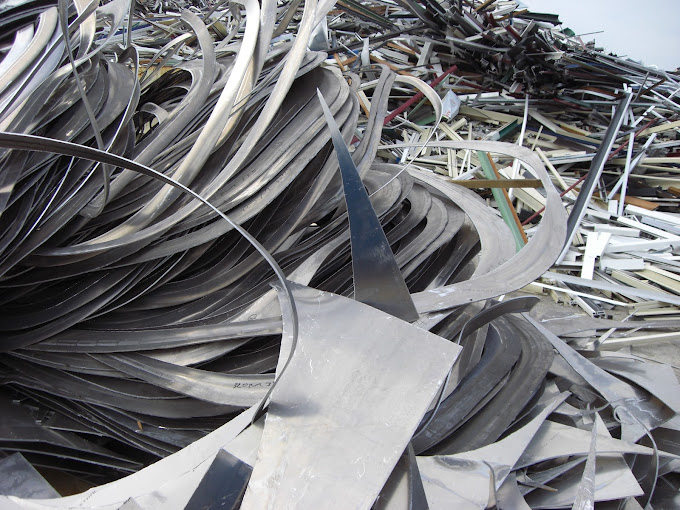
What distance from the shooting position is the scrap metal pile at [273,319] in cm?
85

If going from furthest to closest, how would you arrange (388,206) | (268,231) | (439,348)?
(388,206) < (268,231) < (439,348)

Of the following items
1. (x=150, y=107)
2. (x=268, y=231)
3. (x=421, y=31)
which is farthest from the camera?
(x=421, y=31)

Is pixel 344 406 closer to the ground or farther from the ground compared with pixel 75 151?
closer to the ground

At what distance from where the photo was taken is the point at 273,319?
122 centimetres

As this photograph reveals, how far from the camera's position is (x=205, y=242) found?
132 centimetres

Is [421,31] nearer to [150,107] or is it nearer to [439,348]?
[150,107]

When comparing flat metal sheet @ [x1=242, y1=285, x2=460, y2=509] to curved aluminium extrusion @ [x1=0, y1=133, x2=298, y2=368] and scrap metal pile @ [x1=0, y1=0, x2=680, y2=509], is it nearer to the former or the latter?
scrap metal pile @ [x1=0, y1=0, x2=680, y2=509]

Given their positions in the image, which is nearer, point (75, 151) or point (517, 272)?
point (75, 151)

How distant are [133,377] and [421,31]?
3290mm

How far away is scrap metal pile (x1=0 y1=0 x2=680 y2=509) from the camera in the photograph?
2.78ft

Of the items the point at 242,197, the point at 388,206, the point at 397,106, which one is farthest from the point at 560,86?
the point at 242,197

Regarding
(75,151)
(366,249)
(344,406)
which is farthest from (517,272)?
(75,151)

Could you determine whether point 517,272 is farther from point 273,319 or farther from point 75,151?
point 75,151

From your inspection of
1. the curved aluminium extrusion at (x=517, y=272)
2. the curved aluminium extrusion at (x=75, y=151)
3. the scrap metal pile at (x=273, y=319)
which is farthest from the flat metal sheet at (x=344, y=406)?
the curved aluminium extrusion at (x=517, y=272)
